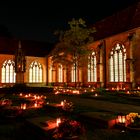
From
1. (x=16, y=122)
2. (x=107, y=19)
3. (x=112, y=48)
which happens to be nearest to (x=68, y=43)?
(x=112, y=48)

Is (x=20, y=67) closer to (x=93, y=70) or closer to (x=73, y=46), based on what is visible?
(x=73, y=46)

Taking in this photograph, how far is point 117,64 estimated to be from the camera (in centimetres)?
3419

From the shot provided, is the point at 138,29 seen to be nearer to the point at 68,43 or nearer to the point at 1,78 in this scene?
the point at 68,43

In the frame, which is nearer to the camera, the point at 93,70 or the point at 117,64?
the point at 117,64

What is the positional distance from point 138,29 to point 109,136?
25.6 metres

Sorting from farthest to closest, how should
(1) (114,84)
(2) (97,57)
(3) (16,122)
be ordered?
(2) (97,57) → (1) (114,84) → (3) (16,122)

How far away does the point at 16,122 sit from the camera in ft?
30.2

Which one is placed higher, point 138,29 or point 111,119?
point 138,29

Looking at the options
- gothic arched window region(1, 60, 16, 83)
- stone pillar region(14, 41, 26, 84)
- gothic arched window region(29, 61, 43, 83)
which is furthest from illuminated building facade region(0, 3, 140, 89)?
gothic arched window region(29, 61, 43, 83)

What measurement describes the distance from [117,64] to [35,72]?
75.0 feet

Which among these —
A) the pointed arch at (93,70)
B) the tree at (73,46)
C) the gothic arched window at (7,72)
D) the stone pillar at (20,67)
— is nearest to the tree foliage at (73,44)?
the tree at (73,46)

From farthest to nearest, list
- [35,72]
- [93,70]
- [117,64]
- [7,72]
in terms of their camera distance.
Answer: [35,72], [7,72], [93,70], [117,64]

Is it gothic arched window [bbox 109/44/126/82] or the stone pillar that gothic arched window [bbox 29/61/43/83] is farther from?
gothic arched window [bbox 109/44/126/82]

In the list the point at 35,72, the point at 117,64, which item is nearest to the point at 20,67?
the point at 117,64
